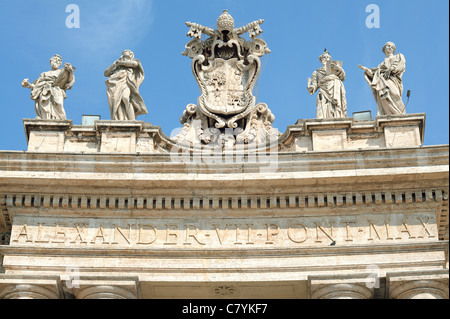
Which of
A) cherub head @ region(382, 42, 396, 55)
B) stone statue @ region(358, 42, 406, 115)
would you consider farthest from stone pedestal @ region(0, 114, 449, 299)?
cherub head @ region(382, 42, 396, 55)

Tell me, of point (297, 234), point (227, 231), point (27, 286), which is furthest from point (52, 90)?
point (297, 234)

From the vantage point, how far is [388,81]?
2867 centimetres

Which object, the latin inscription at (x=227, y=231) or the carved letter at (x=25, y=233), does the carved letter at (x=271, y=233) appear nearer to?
the latin inscription at (x=227, y=231)

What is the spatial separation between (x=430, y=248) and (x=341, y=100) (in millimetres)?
4688

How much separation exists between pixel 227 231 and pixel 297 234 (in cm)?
163

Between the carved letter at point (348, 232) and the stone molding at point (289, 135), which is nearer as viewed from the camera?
the carved letter at point (348, 232)

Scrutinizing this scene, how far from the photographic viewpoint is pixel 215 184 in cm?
2684

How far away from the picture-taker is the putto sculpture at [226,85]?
28.7 metres

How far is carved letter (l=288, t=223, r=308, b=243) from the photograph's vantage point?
2666 centimetres

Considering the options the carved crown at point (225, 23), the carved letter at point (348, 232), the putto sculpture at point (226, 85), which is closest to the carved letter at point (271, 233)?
the carved letter at point (348, 232)

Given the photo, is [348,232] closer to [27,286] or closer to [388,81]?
[388,81]

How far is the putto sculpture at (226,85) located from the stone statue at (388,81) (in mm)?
2683
